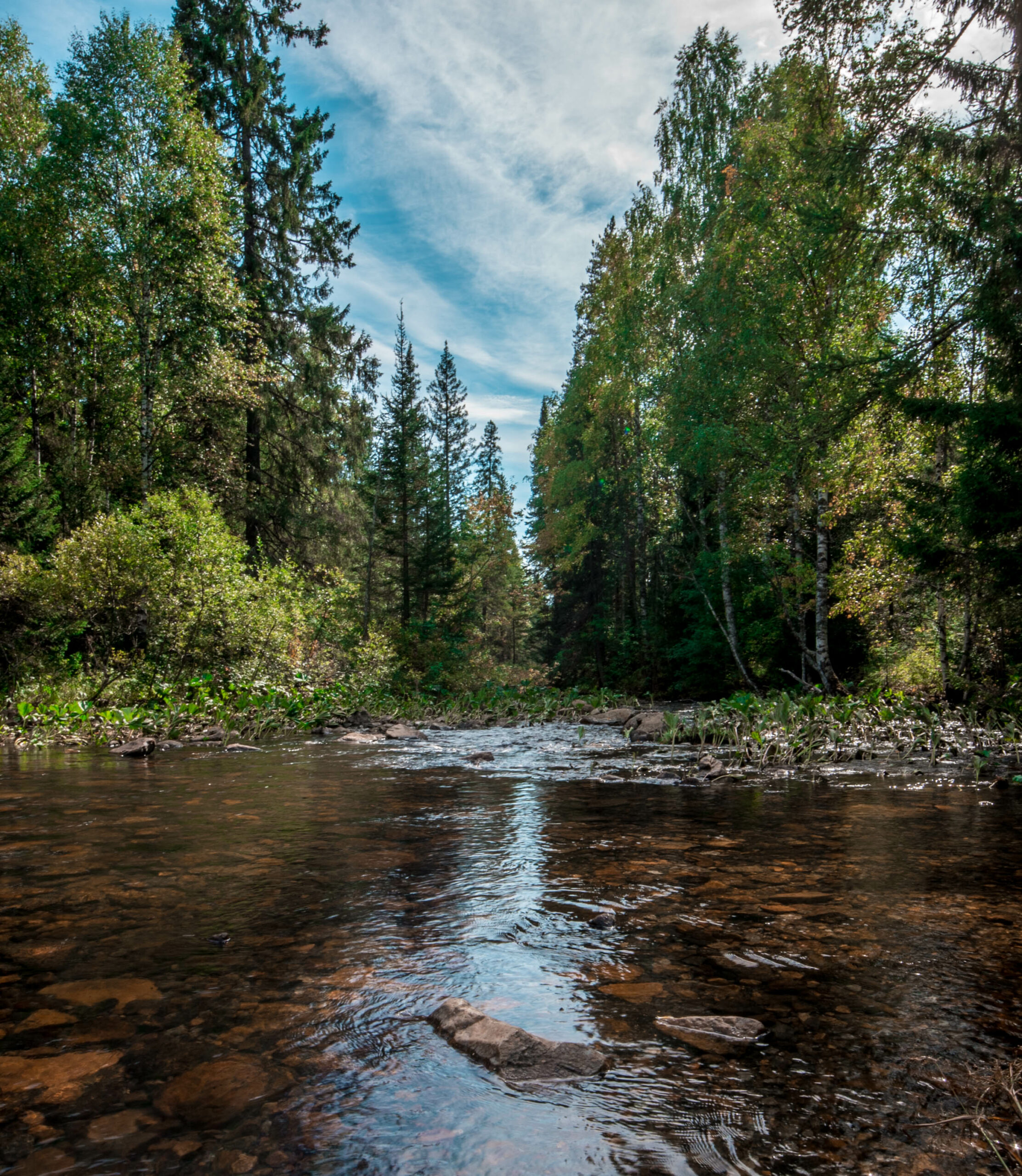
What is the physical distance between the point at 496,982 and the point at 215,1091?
102 centimetres

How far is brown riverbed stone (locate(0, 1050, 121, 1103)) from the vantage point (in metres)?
1.77

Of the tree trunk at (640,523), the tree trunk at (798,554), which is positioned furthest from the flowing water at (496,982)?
the tree trunk at (640,523)

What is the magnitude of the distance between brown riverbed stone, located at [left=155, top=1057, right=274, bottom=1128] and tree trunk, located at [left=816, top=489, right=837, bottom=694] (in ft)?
40.9

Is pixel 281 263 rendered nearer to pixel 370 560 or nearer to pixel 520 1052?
pixel 370 560

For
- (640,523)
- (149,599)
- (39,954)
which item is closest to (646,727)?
(149,599)

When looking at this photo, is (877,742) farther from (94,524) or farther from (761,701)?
(94,524)

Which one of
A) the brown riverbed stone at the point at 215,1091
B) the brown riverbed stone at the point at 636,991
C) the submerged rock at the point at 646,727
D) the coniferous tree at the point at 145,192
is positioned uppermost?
the coniferous tree at the point at 145,192

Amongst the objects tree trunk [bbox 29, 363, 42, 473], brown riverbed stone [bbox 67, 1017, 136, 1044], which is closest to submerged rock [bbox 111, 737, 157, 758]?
brown riverbed stone [bbox 67, 1017, 136, 1044]

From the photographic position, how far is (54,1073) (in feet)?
6.09

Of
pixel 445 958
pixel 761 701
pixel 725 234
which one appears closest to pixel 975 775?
pixel 761 701

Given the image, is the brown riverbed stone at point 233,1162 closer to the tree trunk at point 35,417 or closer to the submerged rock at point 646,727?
the submerged rock at point 646,727

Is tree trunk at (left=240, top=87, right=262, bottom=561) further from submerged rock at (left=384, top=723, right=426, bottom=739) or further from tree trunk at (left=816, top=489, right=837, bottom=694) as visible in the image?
tree trunk at (left=816, top=489, right=837, bottom=694)

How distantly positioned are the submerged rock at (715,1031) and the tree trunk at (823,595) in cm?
1157

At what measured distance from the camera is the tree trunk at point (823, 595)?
12.8 m
